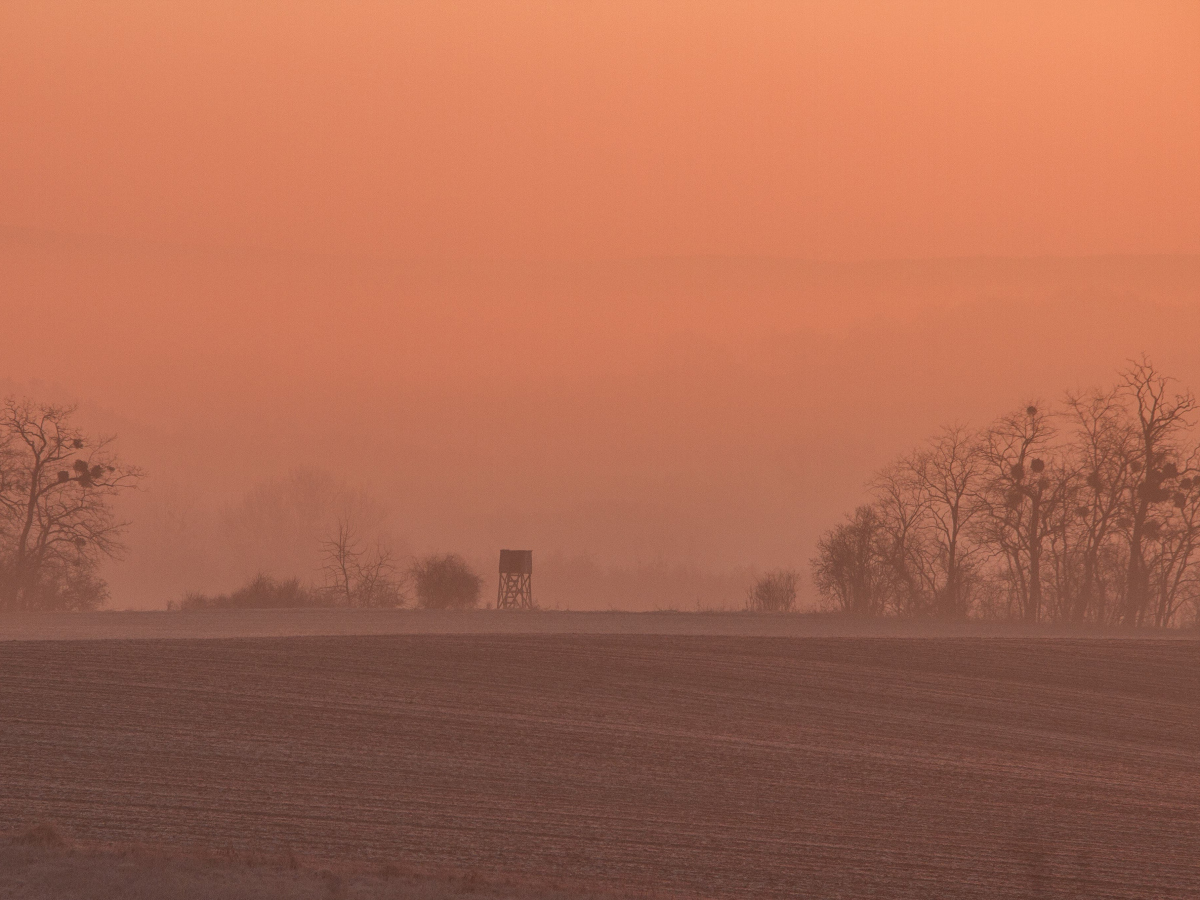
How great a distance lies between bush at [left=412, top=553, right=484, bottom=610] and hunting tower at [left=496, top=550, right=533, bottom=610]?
2244 mm

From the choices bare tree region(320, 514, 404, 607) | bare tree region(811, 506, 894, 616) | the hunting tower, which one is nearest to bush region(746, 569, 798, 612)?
bare tree region(811, 506, 894, 616)

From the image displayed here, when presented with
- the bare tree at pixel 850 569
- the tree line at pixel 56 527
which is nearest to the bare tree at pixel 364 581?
the tree line at pixel 56 527

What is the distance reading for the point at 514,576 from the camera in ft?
179

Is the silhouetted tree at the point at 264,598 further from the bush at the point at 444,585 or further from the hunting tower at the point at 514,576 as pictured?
the hunting tower at the point at 514,576

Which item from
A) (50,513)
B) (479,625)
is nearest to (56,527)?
(50,513)

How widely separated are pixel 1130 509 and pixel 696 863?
1810 inches

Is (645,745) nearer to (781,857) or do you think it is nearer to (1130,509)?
(781,857)

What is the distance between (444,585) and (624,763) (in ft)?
99.9

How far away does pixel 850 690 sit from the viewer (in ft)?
94.9

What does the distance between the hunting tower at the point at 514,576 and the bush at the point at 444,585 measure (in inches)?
88.4

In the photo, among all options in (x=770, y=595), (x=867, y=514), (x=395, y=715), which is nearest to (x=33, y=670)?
(x=395, y=715)

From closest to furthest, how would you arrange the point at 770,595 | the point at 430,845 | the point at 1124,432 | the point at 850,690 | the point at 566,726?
1. the point at 430,845
2. the point at 566,726
3. the point at 850,690
4. the point at 770,595
5. the point at 1124,432

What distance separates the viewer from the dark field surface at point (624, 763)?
15.9m

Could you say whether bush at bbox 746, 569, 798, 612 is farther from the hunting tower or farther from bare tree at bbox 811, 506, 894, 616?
the hunting tower
